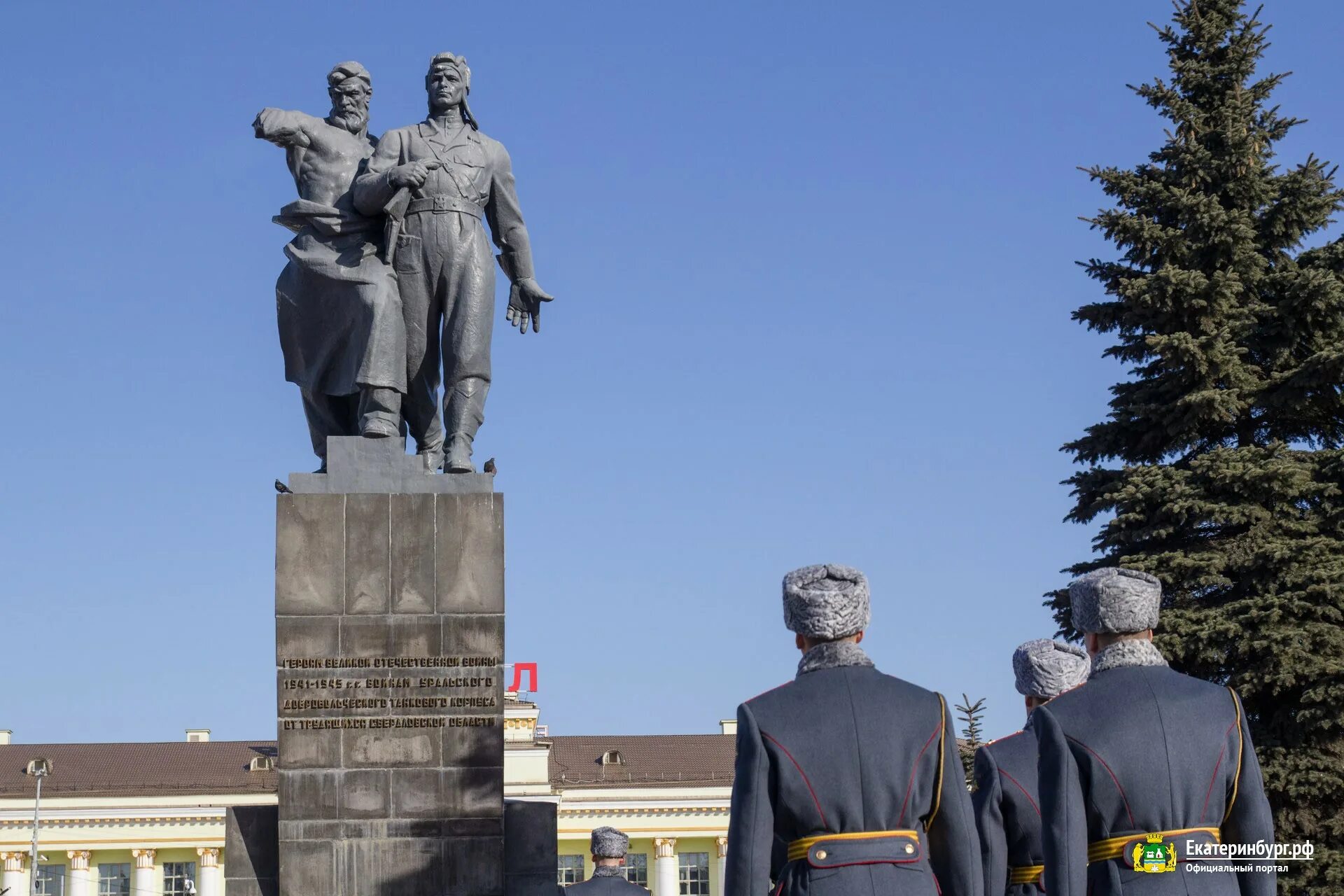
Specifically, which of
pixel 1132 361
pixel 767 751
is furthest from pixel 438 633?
pixel 1132 361

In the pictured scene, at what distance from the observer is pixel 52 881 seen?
200 ft

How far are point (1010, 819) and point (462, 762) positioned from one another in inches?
141

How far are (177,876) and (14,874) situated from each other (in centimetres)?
534

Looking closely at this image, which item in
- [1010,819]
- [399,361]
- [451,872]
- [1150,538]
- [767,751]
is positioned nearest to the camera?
[767,751]

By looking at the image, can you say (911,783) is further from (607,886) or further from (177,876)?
(177,876)

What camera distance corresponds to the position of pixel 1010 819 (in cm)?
729

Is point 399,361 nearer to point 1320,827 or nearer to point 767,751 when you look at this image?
point 767,751

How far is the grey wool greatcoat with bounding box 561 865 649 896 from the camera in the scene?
942 centimetres

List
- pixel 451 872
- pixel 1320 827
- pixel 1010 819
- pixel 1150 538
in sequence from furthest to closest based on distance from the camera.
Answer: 1. pixel 1150 538
2. pixel 1320 827
3. pixel 451 872
4. pixel 1010 819

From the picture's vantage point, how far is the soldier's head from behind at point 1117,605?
234 inches

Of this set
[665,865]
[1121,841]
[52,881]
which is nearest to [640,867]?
[665,865]

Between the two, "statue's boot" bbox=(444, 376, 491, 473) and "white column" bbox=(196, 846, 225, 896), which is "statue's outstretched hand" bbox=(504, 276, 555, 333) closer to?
"statue's boot" bbox=(444, 376, 491, 473)

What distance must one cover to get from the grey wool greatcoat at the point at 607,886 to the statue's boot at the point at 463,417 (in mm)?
2393

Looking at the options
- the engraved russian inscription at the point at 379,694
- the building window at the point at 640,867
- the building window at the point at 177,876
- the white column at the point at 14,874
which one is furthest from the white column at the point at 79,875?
the engraved russian inscription at the point at 379,694
